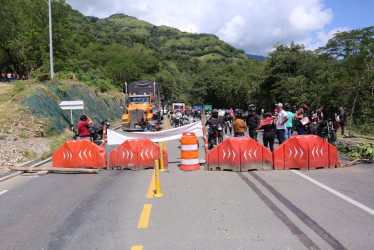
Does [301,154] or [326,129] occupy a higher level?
[326,129]

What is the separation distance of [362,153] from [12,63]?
47727 millimetres

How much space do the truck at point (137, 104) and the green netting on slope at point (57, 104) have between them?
4.07 metres

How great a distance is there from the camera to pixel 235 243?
4543mm

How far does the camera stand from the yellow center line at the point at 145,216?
5.34m

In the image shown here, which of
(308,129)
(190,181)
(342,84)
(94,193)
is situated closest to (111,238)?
(94,193)

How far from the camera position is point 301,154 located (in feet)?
32.0

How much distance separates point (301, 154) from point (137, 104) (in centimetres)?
1929

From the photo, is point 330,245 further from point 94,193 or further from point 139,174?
point 139,174

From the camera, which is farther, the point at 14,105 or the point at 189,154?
the point at 14,105

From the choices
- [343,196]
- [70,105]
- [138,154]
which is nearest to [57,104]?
[70,105]

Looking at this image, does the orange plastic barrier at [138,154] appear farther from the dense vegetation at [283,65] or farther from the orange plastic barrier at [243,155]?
the dense vegetation at [283,65]

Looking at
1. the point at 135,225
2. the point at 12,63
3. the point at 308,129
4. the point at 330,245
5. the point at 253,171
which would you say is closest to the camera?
the point at 330,245

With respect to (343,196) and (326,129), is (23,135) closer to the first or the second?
(326,129)

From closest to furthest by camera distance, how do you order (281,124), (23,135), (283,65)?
(281,124) < (23,135) < (283,65)
